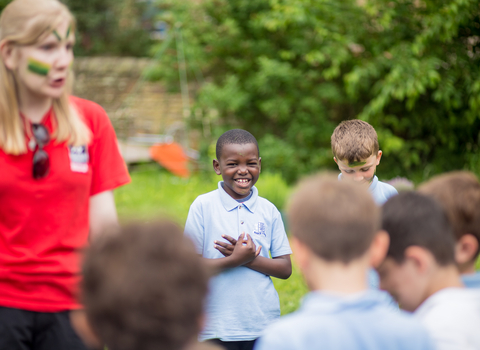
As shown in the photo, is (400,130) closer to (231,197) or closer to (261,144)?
(261,144)

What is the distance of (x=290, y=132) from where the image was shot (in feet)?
28.9

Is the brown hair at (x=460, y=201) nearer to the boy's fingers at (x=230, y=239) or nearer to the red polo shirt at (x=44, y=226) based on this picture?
the boy's fingers at (x=230, y=239)

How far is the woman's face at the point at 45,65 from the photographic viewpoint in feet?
5.52

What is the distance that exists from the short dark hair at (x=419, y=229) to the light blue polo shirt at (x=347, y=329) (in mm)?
307

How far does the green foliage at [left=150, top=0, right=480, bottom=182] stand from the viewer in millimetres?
7102

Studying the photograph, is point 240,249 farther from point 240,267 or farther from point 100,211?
point 100,211

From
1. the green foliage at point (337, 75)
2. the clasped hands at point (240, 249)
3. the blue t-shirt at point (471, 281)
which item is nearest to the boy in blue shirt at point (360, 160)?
the clasped hands at point (240, 249)

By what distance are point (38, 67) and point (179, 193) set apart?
6.66 metres

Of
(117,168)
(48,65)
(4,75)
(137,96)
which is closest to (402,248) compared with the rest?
(117,168)

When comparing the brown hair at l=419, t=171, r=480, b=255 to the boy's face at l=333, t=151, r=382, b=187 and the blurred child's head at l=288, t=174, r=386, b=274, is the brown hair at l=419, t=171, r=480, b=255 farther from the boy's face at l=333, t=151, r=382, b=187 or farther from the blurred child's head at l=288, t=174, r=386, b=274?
the boy's face at l=333, t=151, r=382, b=187

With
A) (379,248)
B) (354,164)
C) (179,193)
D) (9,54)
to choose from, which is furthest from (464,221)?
(179,193)

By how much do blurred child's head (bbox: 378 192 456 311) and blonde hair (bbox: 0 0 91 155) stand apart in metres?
1.20

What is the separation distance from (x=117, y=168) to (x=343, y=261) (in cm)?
98

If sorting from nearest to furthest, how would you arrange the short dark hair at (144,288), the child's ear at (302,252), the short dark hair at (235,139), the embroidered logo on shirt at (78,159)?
the short dark hair at (144,288), the child's ear at (302,252), the embroidered logo on shirt at (78,159), the short dark hair at (235,139)
